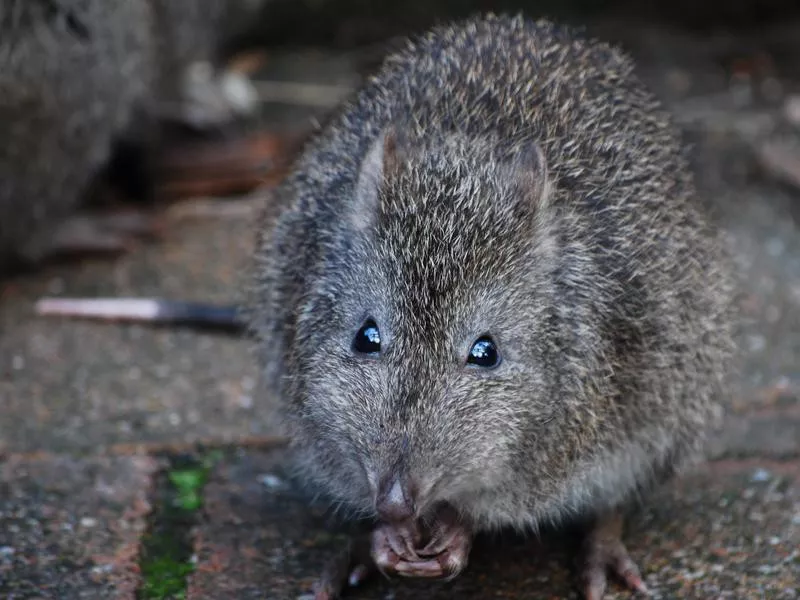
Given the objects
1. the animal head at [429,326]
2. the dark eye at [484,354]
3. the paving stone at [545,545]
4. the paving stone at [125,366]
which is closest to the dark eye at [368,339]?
the animal head at [429,326]

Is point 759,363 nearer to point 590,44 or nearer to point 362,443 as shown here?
point 590,44

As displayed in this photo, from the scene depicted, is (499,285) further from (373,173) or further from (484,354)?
(373,173)

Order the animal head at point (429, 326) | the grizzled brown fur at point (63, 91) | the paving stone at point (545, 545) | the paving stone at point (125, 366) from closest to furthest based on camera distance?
the animal head at point (429, 326), the paving stone at point (545, 545), the paving stone at point (125, 366), the grizzled brown fur at point (63, 91)

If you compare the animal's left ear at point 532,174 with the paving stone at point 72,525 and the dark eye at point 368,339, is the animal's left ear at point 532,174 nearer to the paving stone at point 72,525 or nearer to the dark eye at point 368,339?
the dark eye at point 368,339

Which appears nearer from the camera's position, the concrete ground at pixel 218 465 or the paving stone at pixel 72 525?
the paving stone at pixel 72 525

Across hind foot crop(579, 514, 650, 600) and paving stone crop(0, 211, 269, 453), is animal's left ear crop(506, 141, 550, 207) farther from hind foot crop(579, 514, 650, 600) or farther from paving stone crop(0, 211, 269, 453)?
paving stone crop(0, 211, 269, 453)

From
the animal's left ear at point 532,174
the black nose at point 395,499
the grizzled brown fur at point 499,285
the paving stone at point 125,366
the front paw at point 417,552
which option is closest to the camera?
the black nose at point 395,499

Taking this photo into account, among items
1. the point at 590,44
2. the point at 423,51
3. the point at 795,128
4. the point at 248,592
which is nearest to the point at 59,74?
the point at 423,51
